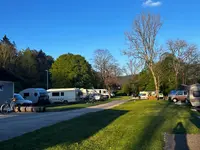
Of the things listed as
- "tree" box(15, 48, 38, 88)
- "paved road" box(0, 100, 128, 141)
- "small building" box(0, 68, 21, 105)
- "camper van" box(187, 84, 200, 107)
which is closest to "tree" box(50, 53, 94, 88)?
"tree" box(15, 48, 38, 88)

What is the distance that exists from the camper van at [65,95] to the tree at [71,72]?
16.9m

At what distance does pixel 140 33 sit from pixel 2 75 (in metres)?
24.7

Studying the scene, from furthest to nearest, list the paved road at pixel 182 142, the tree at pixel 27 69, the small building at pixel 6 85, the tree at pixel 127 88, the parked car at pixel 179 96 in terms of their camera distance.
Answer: the tree at pixel 127 88 → the tree at pixel 27 69 → the parked car at pixel 179 96 → the small building at pixel 6 85 → the paved road at pixel 182 142

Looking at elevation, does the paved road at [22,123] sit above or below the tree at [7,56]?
below

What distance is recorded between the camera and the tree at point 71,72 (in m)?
66.9

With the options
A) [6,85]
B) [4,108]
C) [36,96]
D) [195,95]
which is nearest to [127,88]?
[36,96]

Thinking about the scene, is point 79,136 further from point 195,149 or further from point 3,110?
point 3,110

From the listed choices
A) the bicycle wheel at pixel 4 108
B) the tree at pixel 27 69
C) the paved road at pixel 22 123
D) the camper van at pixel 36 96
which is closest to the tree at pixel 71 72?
the tree at pixel 27 69

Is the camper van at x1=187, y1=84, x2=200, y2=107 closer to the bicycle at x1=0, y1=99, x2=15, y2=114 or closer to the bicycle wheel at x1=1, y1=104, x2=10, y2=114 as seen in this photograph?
the bicycle at x1=0, y1=99, x2=15, y2=114

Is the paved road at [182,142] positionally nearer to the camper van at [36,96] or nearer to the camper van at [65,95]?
the camper van at [36,96]

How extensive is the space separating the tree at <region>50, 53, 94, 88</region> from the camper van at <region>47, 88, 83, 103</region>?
16904 mm

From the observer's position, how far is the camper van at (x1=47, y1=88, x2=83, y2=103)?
156ft

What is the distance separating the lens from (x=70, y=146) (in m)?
8.28

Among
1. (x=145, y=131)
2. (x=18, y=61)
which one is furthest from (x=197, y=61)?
(x=145, y=131)
